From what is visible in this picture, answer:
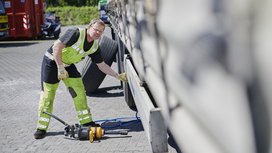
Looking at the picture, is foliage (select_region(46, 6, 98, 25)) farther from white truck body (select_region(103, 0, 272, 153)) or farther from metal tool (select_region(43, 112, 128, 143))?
white truck body (select_region(103, 0, 272, 153))

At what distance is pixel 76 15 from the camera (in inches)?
1571

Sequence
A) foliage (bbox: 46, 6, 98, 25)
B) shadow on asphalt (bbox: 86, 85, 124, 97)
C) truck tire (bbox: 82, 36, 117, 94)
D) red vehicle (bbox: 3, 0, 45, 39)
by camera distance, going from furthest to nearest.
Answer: foliage (bbox: 46, 6, 98, 25) → red vehicle (bbox: 3, 0, 45, 39) → shadow on asphalt (bbox: 86, 85, 124, 97) → truck tire (bbox: 82, 36, 117, 94)

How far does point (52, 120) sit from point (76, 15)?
113 feet

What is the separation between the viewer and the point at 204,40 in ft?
4.10

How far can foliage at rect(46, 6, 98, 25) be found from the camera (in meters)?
39.7

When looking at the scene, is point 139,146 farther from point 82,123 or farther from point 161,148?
point 161,148

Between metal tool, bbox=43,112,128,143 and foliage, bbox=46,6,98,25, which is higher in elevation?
metal tool, bbox=43,112,128,143

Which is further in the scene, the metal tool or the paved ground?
the metal tool

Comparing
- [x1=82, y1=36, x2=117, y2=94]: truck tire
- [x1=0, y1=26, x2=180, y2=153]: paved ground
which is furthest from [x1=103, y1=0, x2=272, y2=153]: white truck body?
[x1=82, y1=36, x2=117, y2=94]: truck tire

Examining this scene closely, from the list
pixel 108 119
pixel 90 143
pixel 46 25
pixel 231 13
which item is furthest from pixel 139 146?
pixel 46 25

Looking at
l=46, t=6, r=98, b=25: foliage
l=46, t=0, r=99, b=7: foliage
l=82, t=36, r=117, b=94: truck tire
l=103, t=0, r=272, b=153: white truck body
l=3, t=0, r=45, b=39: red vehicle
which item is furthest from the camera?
l=46, t=0, r=99, b=7: foliage

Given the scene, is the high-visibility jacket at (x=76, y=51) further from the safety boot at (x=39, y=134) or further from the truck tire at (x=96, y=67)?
the truck tire at (x=96, y=67)

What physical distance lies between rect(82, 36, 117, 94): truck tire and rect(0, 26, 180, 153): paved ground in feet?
0.73

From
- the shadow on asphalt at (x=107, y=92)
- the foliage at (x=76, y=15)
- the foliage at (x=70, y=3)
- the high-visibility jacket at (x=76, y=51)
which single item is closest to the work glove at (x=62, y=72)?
the high-visibility jacket at (x=76, y=51)
